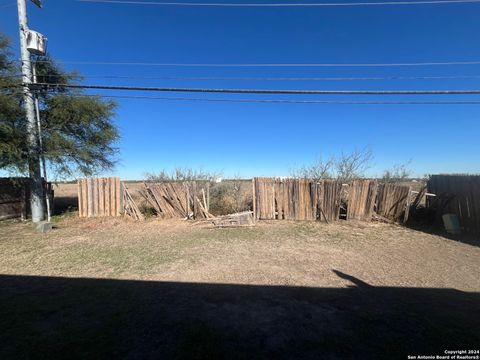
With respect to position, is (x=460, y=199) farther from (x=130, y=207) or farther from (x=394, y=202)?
(x=130, y=207)

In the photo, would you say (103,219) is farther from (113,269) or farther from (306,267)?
(306,267)

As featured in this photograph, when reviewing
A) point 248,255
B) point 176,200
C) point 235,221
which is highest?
point 176,200

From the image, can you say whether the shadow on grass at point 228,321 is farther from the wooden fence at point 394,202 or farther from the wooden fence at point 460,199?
the wooden fence at point 394,202

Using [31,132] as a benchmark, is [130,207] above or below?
below

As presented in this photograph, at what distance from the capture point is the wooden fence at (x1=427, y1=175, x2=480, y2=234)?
9.48 metres

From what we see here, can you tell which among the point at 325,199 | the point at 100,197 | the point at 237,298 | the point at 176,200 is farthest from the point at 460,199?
the point at 100,197

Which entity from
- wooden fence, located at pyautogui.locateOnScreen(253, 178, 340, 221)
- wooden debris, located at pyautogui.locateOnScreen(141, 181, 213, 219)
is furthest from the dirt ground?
wooden debris, located at pyautogui.locateOnScreen(141, 181, 213, 219)

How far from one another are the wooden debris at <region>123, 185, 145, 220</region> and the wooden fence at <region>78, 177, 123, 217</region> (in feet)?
0.72

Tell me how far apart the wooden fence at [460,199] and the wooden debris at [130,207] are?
1192cm

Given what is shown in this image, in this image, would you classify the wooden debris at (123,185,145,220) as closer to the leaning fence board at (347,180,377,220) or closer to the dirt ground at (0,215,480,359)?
the dirt ground at (0,215,480,359)

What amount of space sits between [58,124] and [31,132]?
2.01m

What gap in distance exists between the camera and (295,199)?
12.0 metres

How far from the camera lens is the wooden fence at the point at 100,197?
1298 centimetres

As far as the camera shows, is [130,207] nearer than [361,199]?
No
